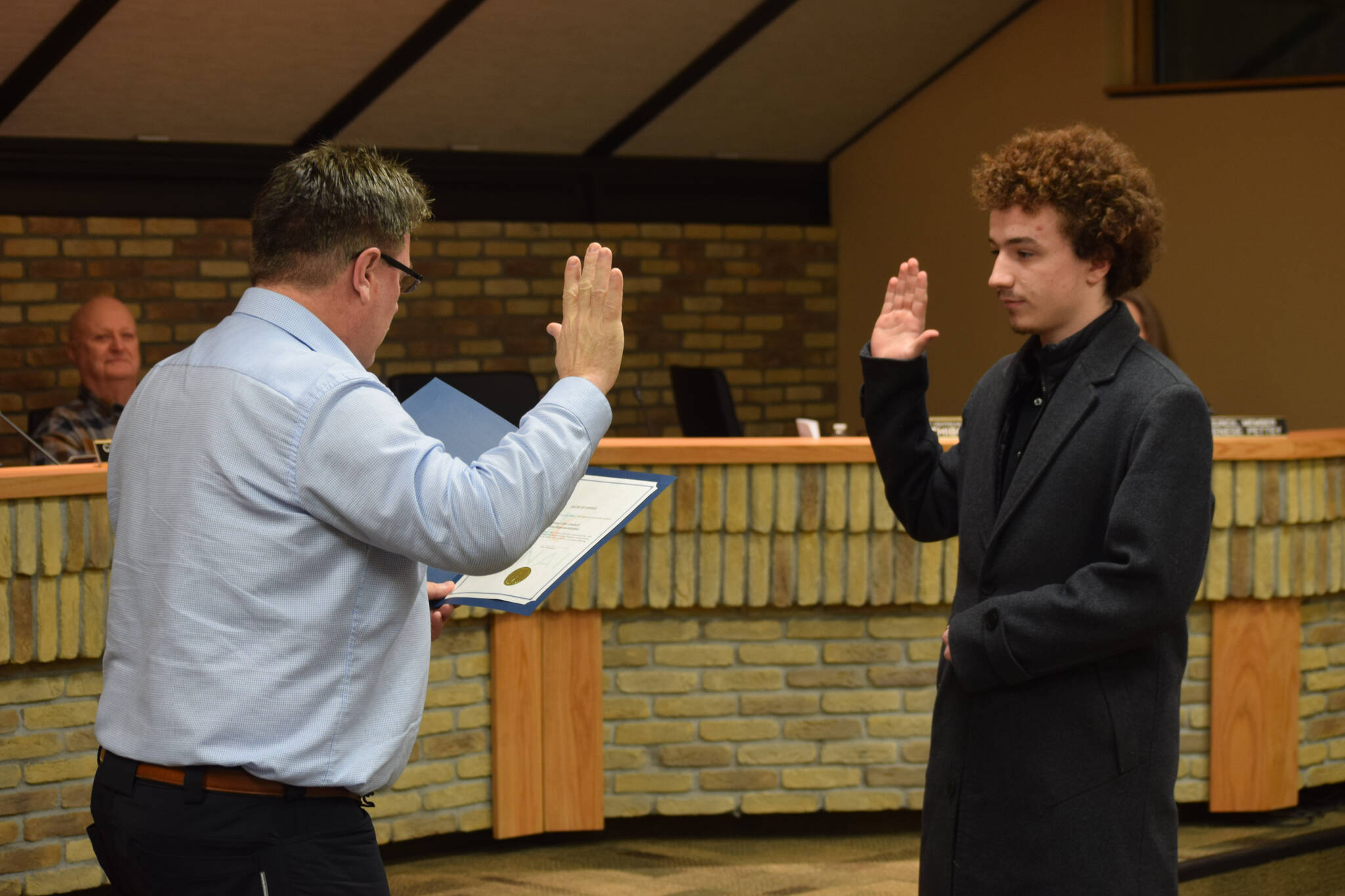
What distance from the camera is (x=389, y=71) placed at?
5.54 metres

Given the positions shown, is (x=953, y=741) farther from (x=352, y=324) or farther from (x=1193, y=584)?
(x=352, y=324)

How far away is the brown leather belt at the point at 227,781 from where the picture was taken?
1.37m

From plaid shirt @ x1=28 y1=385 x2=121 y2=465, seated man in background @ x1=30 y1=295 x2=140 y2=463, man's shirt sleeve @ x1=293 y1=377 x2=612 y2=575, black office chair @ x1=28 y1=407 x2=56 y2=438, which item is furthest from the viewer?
black office chair @ x1=28 y1=407 x2=56 y2=438

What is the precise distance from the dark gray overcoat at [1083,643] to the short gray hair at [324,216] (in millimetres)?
811

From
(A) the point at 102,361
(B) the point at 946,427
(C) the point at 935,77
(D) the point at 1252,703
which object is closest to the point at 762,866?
(B) the point at 946,427

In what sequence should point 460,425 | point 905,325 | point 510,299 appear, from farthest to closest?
point 510,299 < point 905,325 < point 460,425

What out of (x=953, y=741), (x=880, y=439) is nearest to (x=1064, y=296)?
(x=880, y=439)

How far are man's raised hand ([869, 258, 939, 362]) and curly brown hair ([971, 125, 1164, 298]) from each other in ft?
0.64

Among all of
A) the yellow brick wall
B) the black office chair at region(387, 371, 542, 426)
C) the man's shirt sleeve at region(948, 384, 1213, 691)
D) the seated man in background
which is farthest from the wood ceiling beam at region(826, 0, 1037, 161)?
the man's shirt sleeve at region(948, 384, 1213, 691)

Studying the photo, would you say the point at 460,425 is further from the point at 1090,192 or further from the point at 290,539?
the point at 1090,192

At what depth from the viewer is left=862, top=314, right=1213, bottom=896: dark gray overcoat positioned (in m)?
1.54

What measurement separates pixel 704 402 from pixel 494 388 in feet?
2.57

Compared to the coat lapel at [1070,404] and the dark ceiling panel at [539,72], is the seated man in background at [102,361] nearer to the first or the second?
the dark ceiling panel at [539,72]

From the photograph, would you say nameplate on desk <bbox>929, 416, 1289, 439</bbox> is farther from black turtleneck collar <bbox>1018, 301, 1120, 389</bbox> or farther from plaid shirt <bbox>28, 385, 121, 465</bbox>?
plaid shirt <bbox>28, 385, 121, 465</bbox>
